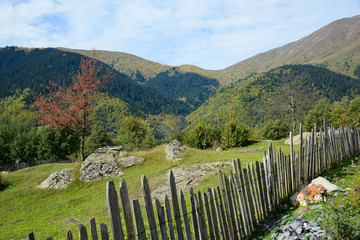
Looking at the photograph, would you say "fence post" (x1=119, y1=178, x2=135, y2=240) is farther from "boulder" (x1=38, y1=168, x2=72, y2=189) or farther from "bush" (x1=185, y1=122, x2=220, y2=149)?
"bush" (x1=185, y1=122, x2=220, y2=149)

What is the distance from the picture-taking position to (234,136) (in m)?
23.7

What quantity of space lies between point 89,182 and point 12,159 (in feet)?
143

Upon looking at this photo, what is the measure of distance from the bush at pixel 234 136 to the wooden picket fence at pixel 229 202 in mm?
14165

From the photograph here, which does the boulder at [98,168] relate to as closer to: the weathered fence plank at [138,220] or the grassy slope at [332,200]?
the grassy slope at [332,200]

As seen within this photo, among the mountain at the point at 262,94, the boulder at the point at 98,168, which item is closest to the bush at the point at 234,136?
the boulder at the point at 98,168

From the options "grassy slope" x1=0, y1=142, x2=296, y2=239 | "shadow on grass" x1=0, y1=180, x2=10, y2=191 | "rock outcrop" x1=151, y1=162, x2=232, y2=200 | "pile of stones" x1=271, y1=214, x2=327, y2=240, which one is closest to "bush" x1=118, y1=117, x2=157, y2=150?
"grassy slope" x1=0, y1=142, x2=296, y2=239

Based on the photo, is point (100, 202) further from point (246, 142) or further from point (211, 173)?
point (246, 142)

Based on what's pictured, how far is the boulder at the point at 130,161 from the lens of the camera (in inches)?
632

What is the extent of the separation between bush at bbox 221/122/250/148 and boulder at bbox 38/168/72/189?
15812 millimetres

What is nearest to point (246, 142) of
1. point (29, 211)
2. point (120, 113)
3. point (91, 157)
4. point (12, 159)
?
point (91, 157)

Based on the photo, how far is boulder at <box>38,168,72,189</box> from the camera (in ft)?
46.2

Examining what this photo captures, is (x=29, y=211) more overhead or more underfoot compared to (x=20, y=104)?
more underfoot

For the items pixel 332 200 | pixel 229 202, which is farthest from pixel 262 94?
pixel 229 202

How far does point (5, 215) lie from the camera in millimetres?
11141
